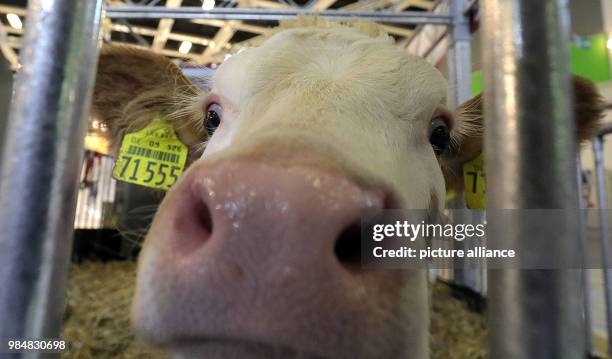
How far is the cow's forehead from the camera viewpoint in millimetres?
1636

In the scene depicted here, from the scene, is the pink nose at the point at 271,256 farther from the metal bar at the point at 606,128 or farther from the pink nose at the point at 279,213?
the metal bar at the point at 606,128

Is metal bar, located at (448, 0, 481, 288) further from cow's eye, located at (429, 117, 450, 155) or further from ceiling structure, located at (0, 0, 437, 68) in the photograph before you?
cow's eye, located at (429, 117, 450, 155)

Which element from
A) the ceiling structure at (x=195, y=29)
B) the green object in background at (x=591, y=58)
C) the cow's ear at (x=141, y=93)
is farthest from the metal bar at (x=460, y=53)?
the cow's ear at (x=141, y=93)

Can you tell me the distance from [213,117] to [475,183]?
1.46 metres

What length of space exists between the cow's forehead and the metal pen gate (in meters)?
0.78

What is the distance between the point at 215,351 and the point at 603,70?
5280 mm

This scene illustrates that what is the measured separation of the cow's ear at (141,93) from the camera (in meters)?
2.51

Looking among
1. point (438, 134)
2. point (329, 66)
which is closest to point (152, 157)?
point (329, 66)

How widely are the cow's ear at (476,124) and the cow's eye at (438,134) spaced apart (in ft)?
0.92

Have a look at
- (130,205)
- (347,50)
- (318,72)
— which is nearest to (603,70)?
(347,50)

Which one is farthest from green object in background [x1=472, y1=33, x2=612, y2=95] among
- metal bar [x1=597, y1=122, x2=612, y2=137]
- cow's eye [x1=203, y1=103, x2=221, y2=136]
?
cow's eye [x1=203, y1=103, x2=221, y2=136]

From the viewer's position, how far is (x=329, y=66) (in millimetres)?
1691

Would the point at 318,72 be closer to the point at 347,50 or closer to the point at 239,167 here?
the point at 347,50

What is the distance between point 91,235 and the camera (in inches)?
215
